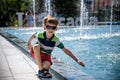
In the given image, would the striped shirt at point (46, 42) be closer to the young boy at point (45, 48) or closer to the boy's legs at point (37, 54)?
the young boy at point (45, 48)

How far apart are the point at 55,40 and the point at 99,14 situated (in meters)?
31.4

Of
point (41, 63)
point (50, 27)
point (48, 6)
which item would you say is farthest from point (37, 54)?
point (48, 6)

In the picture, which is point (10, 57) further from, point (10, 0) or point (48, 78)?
point (10, 0)

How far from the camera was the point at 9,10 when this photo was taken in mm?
28906

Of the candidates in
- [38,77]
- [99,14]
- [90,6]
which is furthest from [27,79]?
[90,6]

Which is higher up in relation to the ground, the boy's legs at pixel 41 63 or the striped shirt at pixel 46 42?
the striped shirt at pixel 46 42

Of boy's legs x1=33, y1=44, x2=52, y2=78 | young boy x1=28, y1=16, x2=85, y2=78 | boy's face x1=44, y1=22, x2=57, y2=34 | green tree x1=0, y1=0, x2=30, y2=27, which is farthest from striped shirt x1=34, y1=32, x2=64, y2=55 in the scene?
green tree x1=0, y1=0, x2=30, y2=27

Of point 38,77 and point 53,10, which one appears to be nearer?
point 38,77

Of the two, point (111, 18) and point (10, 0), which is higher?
point (10, 0)

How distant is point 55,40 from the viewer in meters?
4.83

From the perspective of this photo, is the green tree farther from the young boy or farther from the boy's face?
the boy's face

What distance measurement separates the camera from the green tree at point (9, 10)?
1117 inches

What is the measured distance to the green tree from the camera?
28373 mm

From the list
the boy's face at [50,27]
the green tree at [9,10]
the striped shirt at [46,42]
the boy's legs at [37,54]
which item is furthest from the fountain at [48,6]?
the boy's face at [50,27]
